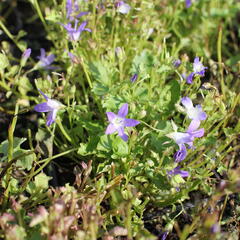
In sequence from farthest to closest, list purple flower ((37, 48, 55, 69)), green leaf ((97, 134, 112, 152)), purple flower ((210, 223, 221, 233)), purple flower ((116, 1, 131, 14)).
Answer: purple flower ((37, 48, 55, 69)) → purple flower ((116, 1, 131, 14)) → green leaf ((97, 134, 112, 152)) → purple flower ((210, 223, 221, 233))

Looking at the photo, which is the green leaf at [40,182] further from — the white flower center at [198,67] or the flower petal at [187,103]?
the white flower center at [198,67]

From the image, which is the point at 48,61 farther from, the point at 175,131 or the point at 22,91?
the point at 175,131

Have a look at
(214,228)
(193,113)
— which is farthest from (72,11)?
(214,228)

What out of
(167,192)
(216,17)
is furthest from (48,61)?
(216,17)

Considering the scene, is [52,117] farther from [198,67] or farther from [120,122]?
[198,67]

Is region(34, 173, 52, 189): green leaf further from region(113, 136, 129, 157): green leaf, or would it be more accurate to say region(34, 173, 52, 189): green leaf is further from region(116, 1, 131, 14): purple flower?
region(116, 1, 131, 14): purple flower

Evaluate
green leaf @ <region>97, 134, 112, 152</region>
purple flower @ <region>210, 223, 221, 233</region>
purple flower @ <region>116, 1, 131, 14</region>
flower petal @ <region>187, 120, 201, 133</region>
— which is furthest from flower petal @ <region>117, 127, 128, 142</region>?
purple flower @ <region>116, 1, 131, 14</region>

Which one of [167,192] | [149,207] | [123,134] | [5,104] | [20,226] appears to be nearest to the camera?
[20,226]
